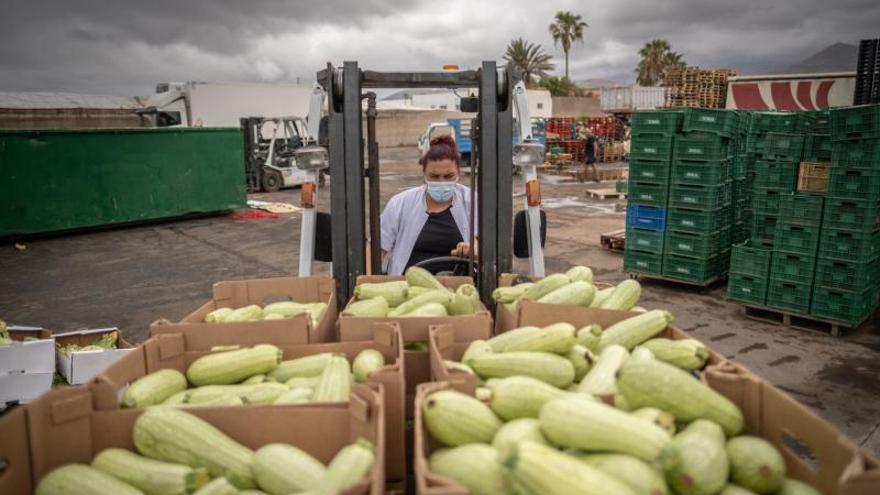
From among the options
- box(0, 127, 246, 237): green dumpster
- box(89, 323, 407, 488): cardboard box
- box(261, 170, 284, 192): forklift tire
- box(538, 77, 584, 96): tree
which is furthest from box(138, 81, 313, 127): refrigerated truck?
box(538, 77, 584, 96): tree

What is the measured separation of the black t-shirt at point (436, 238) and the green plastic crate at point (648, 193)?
5.09 meters

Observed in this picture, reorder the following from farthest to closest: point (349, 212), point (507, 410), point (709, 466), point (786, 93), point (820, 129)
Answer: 1. point (786, 93)
2. point (820, 129)
3. point (349, 212)
4. point (507, 410)
5. point (709, 466)

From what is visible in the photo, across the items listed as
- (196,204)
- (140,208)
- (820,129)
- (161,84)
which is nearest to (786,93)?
(820,129)

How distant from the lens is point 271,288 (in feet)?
11.6

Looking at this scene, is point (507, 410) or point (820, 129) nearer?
point (507, 410)

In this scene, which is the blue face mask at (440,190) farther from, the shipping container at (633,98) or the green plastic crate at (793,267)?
the shipping container at (633,98)

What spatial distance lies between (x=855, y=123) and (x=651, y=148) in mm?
2675

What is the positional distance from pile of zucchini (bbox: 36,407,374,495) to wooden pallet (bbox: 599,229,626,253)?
987 centimetres

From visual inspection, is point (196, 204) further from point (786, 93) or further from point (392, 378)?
point (786, 93)

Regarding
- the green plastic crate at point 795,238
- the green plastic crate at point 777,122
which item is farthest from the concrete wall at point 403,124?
the green plastic crate at point 795,238

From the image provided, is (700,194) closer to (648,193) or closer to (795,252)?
(648,193)

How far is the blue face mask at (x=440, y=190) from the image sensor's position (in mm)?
4672

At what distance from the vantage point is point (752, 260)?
7.49 meters

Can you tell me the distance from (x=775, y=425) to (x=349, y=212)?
9.04 feet
